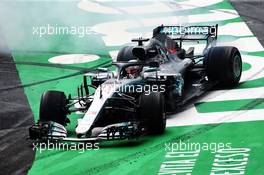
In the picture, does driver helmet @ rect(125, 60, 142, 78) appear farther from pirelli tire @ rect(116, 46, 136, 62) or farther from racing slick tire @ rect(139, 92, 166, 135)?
pirelli tire @ rect(116, 46, 136, 62)

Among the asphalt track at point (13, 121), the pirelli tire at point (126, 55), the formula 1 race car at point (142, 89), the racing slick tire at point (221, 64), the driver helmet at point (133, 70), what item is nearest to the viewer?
the asphalt track at point (13, 121)

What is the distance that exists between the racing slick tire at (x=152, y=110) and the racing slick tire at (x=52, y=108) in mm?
1525

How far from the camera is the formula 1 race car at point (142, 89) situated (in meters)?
14.0

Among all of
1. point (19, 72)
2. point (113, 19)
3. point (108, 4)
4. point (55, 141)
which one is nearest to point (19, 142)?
point (55, 141)

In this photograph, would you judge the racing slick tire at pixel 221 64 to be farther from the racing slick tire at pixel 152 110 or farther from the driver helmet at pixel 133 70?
the racing slick tire at pixel 152 110

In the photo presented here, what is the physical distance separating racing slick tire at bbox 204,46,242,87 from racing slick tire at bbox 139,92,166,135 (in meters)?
2.99

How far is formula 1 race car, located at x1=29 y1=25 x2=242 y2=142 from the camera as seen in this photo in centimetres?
1403

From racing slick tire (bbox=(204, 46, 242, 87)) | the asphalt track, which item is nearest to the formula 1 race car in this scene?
racing slick tire (bbox=(204, 46, 242, 87))

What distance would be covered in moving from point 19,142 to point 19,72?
19.0 ft

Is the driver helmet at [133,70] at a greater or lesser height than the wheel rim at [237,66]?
greater

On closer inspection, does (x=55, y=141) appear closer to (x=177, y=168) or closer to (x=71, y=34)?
(x=177, y=168)

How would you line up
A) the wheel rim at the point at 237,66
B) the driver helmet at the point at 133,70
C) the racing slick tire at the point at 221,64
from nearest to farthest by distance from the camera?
the driver helmet at the point at 133,70, the racing slick tire at the point at 221,64, the wheel rim at the point at 237,66

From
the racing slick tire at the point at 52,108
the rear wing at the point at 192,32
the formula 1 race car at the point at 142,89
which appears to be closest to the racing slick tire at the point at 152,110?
the formula 1 race car at the point at 142,89

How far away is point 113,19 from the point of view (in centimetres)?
2542
